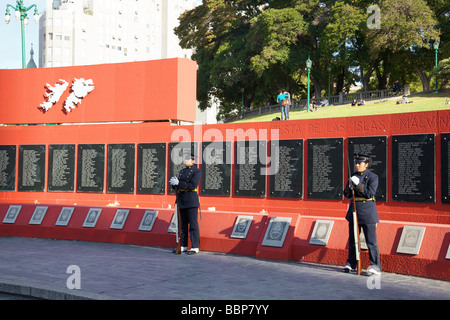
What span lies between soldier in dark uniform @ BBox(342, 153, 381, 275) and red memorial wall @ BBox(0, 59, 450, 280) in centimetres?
39

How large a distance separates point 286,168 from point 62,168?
6442 millimetres

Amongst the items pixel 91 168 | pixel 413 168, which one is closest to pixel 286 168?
pixel 413 168

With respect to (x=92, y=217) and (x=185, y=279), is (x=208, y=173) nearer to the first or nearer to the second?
(x=92, y=217)

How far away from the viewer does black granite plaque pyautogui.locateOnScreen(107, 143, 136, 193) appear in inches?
557

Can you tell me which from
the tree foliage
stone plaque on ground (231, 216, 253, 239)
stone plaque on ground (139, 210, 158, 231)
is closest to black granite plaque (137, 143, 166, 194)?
stone plaque on ground (139, 210, 158, 231)

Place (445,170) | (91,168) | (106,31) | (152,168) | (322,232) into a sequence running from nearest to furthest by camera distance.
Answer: (322,232) → (445,170) → (152,168) → (91,168) → (106,31)

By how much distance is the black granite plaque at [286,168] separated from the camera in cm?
1188

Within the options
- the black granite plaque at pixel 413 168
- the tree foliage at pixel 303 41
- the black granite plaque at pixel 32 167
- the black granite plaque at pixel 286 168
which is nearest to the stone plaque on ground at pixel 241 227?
the black granite plaque at pixel 286 168

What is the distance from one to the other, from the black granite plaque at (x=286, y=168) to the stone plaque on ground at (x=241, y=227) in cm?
172

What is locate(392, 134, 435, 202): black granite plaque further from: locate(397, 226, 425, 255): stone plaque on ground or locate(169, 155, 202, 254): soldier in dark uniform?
locate(169, 155, 202, 254): soldier in dark uniform

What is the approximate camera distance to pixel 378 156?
1084cm
